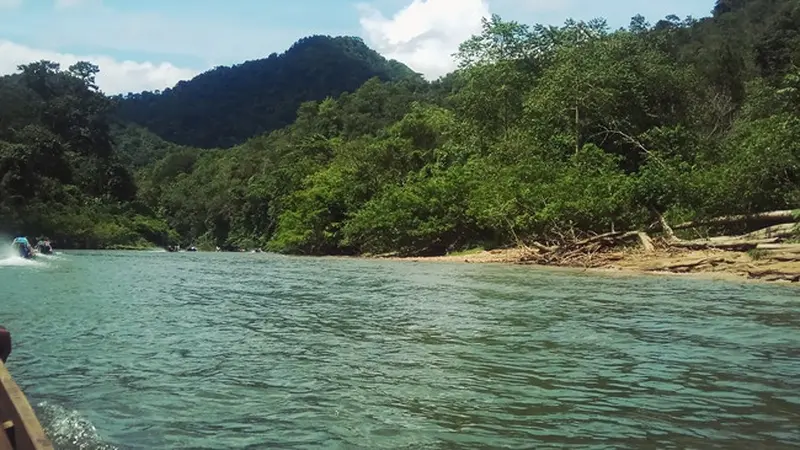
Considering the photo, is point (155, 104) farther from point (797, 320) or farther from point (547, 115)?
point (797, 320)

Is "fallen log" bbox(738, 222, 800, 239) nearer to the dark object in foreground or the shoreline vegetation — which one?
the shoreline vegetation

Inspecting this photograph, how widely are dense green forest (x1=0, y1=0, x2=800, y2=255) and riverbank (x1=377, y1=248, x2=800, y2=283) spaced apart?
3.32 metres

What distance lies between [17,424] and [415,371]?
484 cm

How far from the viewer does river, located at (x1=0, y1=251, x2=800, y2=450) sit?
18.1 ft

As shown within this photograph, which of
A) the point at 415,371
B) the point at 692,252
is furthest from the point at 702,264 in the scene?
the point at 415,371

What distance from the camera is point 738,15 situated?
8475 cm

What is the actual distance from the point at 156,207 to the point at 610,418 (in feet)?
348

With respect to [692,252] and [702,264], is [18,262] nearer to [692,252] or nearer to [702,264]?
[692,252]

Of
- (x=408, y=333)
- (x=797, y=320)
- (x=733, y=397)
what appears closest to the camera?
(x=733, y=397)

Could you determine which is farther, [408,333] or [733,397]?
[408,333]

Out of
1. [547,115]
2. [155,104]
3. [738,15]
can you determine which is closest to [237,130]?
[155,104]

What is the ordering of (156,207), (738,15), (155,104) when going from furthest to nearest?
(155,104), (156,207), (738,15)

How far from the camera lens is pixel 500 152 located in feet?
137

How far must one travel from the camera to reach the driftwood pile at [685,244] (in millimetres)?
21016
